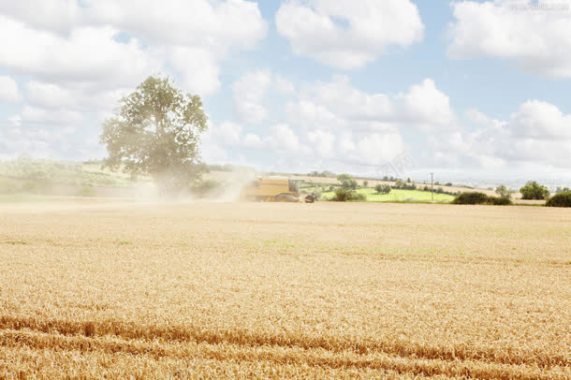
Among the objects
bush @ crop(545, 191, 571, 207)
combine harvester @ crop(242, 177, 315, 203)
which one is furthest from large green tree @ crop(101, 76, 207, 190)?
bush @ crop(545, 191, 571, 207)

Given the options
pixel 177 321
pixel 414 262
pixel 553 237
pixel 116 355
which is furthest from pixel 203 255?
pixel 553 237

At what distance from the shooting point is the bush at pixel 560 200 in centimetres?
6366

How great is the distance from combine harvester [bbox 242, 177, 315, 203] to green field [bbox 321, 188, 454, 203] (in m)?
6.46

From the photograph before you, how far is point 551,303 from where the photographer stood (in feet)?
35.5

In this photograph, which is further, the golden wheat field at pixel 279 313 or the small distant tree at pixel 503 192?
the small distant tree at pixel 503 192

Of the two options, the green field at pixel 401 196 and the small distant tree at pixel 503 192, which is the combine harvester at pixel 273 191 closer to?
the green field at pixel 401 196

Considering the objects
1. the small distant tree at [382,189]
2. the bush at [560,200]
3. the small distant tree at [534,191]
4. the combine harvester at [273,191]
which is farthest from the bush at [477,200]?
the combine harvester at [273,191]

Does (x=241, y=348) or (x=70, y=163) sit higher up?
(x=70, y=163)

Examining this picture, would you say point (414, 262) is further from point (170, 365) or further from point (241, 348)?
point (170, 365)

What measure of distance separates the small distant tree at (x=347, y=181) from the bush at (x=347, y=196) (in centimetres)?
395

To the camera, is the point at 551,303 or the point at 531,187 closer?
the point at 551,303

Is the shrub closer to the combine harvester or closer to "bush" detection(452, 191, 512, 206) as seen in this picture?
"bush" detection(452, 191, 512, 206)

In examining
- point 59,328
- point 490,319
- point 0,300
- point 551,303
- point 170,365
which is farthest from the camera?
point 551,303

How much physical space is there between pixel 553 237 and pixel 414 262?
14.2 m
